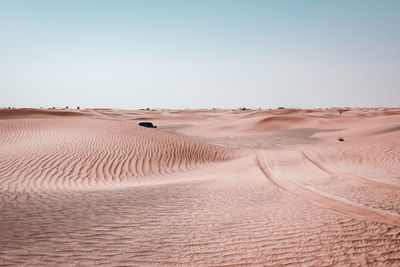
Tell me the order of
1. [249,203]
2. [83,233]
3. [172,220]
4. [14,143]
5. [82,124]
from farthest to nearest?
[82,124]
[14,143]
[249,203]
[172,220]
[83,233]

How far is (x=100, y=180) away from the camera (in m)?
8.95

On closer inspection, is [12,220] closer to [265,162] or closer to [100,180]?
[100,180]

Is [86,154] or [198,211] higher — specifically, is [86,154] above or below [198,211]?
above

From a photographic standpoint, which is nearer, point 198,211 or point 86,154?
point 198,211

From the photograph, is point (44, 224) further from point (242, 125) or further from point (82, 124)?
point (242, 125)

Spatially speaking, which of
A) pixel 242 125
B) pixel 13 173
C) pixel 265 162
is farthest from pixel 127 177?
pixel 242 125

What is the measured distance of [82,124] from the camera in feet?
55.8

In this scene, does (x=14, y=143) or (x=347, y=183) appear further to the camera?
(x=14, y=143)

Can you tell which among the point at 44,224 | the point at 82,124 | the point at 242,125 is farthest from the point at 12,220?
the point at 242,125

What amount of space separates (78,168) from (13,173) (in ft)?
6.60

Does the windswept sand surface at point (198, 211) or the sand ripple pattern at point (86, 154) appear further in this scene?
the sand ripple pattern at point (86, 154)

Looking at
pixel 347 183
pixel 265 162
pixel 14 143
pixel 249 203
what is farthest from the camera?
pixel 14 143

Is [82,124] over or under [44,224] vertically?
over

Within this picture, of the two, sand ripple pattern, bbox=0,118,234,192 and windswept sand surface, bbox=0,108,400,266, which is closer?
windswept sand surface, bbox=0,108,400,266
